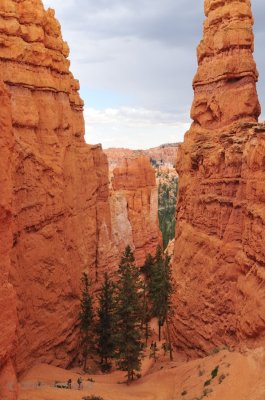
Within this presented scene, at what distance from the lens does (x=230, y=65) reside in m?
27.1

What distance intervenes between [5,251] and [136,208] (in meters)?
45.0

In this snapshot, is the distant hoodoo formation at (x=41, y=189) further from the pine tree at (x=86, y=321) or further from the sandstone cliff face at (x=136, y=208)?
the sandstone cliff face at (x=136, y=208)

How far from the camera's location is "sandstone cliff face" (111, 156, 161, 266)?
175 ft

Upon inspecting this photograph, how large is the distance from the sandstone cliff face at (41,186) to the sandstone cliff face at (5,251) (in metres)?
9.68

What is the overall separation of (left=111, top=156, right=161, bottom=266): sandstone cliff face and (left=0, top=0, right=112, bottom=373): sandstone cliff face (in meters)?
17.3

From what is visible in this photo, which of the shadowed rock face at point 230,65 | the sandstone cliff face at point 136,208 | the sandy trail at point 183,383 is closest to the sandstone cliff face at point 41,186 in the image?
the sandy trail at point 183,383

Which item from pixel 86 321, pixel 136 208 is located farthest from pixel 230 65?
pixel 136 208

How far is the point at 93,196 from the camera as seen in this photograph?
141 feet

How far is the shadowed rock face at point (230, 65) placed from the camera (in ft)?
89.0

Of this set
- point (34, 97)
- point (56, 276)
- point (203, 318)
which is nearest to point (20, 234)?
point (56, 276)

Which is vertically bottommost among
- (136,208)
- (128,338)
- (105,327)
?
(105,327)

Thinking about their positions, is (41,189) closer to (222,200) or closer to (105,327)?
(222,200)

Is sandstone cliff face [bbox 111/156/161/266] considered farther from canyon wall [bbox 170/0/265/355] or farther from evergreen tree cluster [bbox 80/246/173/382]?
canyon wall [bbox 170/0/265/355]

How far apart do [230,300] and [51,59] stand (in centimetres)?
2198
